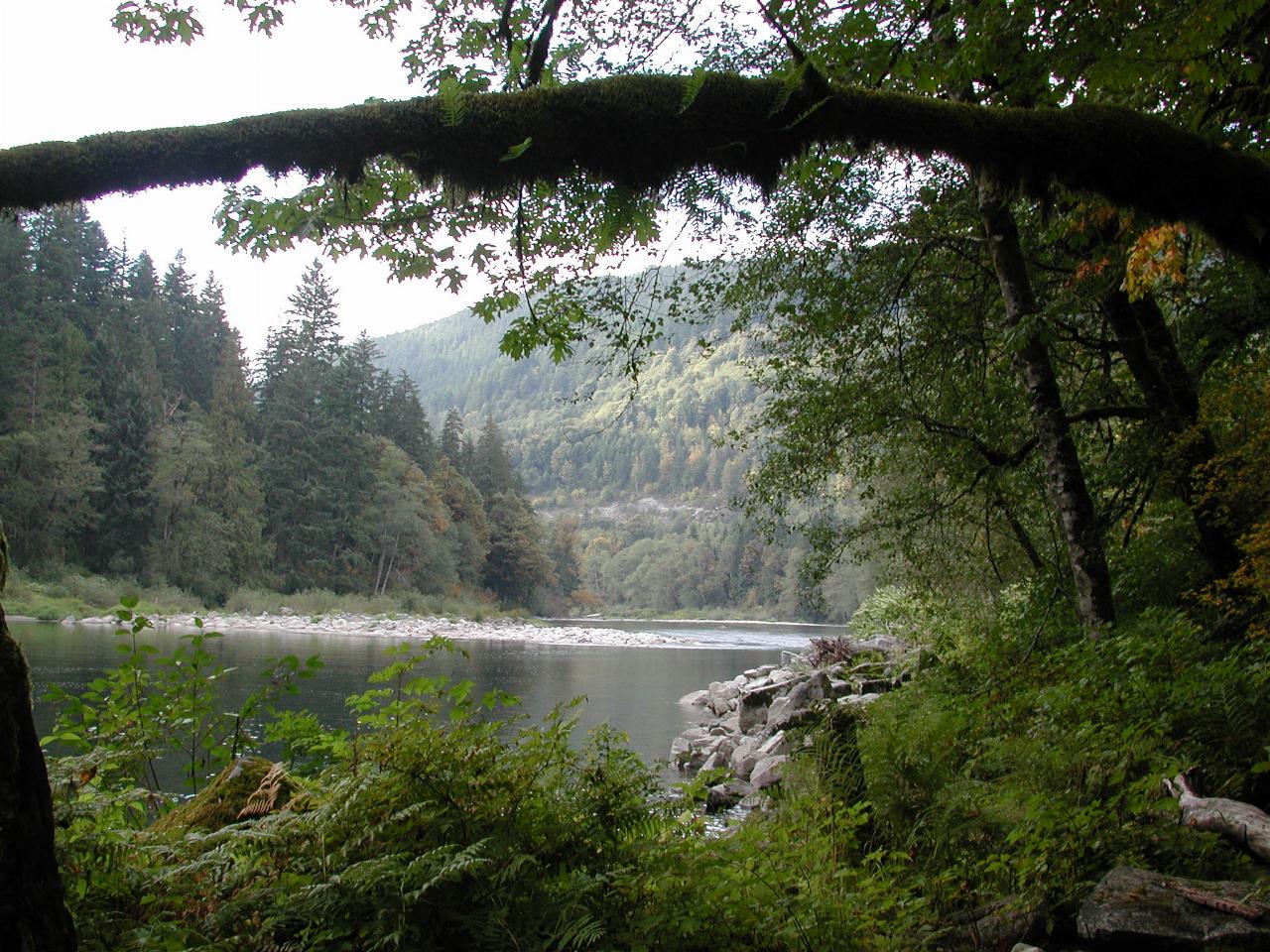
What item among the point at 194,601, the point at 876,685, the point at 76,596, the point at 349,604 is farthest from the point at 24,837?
the point at 349,604

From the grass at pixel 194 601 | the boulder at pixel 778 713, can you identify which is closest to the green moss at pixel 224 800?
the boulder at pixel 778 713

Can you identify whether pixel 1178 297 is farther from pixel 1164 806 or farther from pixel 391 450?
pixel 391 450

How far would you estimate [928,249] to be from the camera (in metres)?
7.90

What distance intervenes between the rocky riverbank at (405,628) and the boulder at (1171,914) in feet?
102

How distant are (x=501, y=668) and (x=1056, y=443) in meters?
18.9

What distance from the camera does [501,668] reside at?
22969 mm

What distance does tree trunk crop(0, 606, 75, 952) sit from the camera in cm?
189

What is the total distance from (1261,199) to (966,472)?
519 centimetres

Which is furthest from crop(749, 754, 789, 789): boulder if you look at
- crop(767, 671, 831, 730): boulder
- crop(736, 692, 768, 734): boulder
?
crop(736, 692, 768, 734): boulder

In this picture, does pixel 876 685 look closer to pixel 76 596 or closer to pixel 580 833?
pixel 580 833

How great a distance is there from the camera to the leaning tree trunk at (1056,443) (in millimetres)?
6074

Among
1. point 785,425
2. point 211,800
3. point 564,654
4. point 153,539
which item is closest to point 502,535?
point 153,539

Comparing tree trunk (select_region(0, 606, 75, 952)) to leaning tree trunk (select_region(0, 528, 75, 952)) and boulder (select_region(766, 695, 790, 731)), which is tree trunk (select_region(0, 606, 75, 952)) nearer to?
leaning tree trunk (select_region(0, 528, 75, 952))

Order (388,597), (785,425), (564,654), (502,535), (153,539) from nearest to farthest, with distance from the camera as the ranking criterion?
(785,425), (564,654), (153,539), (388,597), (502,535)
